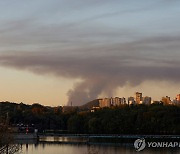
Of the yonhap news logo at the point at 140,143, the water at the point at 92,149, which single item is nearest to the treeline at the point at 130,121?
the water at the point at 92,149

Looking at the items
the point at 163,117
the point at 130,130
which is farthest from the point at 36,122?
the point at 163,117

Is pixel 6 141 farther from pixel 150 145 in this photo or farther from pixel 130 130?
pixel 130 130

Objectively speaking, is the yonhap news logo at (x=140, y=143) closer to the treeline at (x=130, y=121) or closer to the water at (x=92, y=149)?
the water at (x=92, y=149)

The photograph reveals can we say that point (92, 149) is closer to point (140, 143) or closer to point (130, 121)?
point (140, 143)

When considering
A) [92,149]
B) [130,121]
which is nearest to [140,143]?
[92,149]

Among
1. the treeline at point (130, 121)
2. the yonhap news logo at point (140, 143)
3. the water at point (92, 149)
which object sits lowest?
the water at point (92, 149)

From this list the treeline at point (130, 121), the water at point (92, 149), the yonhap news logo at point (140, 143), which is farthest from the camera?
the treeline at point (130, 121)

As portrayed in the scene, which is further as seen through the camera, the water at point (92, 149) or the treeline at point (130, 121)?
the treeline at point (130, 121)

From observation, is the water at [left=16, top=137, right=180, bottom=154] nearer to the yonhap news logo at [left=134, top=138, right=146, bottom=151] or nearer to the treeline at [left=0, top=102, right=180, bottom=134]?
the yonhap news logo at [left=134, top=138, right=146, bottom=151]

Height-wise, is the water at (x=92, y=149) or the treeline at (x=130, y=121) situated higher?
the treeline at (x=130, y=121)

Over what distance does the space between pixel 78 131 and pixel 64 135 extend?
809 centimetres

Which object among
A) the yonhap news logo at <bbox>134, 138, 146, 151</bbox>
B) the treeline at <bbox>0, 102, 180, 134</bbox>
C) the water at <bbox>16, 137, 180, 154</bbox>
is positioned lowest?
the water at <bbox>16, 137, 180, 154</bbox>

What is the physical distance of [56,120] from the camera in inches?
3745

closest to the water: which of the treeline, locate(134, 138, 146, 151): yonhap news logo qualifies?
locate(134, 138, 146, 151): yonhap news logo
